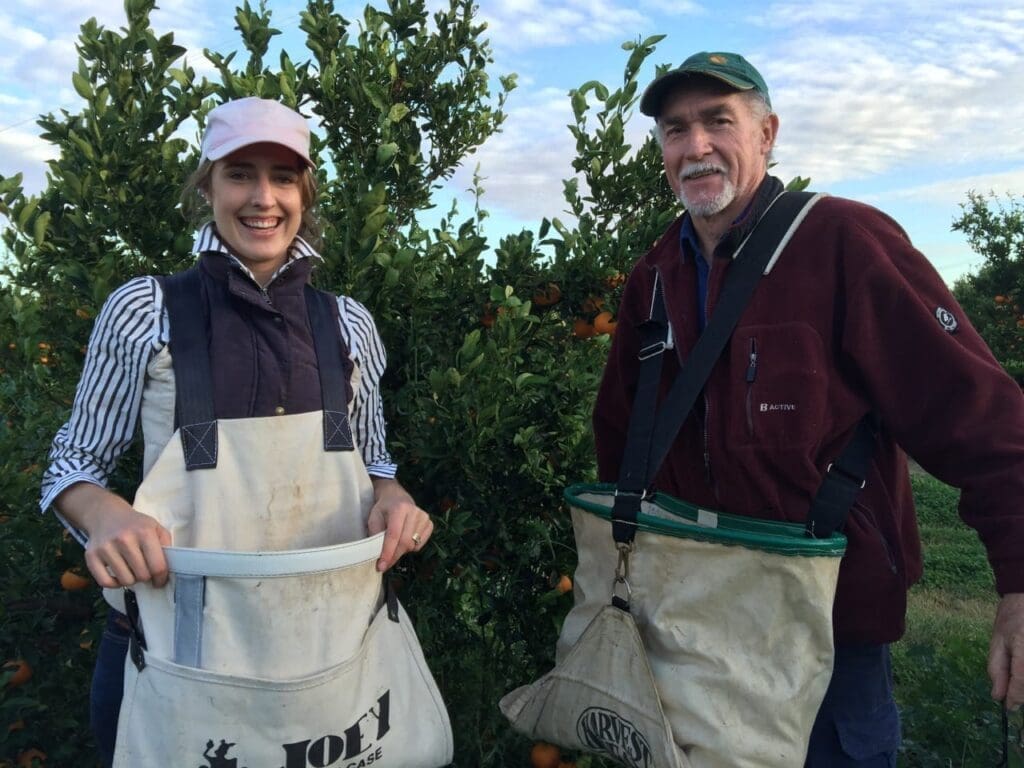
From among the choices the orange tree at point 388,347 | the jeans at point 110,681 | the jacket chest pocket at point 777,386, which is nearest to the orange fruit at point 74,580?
Result: the orange tree at point 388,347

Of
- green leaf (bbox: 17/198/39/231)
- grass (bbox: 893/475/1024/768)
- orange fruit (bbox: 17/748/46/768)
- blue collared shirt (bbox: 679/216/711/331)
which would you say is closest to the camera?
blue collared shirt (bbox: 679/216/711/331)

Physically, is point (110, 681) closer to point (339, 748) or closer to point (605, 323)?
point (339, 748)

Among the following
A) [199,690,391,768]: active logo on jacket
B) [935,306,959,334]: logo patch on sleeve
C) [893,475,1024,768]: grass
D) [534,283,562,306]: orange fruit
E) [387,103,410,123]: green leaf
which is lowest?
[893,475,1024,768]: grass

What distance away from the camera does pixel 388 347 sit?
238 centimetres

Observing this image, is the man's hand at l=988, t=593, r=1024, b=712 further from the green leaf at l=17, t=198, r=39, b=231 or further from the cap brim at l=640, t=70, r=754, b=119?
the green leaf at l=17, t=198, r=39, b=231

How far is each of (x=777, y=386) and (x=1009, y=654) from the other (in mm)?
658

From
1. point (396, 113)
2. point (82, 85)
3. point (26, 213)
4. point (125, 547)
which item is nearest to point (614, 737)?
point (125, 547)

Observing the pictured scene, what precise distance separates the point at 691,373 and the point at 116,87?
182cm

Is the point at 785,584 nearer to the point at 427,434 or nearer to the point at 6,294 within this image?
the point at 427,434

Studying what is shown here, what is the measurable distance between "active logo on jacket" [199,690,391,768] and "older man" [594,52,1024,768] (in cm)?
81

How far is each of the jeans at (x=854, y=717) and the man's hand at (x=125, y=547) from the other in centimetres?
136

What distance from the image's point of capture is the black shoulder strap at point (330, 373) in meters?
1.68

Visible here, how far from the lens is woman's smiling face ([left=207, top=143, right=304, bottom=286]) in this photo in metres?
1.72

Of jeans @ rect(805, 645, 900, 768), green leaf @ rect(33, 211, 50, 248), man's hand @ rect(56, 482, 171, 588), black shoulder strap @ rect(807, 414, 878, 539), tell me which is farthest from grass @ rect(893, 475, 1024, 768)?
green leaf @ rect(33, 211, 50, 248)
